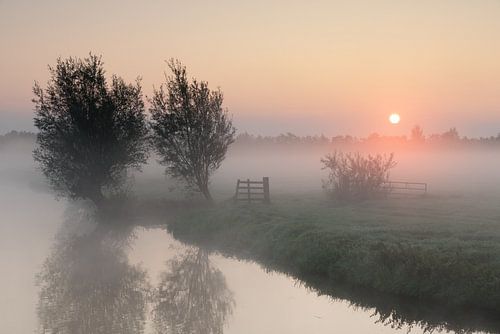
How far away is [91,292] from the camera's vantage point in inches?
757

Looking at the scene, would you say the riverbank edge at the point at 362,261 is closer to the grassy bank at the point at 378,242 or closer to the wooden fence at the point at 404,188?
the grassy bank at the point at 378,242

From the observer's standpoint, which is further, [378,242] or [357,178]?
[357,178]

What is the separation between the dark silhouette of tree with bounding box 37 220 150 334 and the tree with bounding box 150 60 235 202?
1201 cm

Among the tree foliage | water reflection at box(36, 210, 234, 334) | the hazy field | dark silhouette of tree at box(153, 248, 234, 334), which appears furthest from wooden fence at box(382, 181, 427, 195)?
dark silhouette of tree at box(153, 248, 234, 334)

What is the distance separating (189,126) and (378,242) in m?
22.3

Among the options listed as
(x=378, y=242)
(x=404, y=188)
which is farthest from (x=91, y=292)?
(x=404, y=188)

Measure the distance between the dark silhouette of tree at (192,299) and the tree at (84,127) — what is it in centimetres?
1714

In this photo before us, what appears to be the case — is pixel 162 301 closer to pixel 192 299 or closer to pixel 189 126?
pixel 192 299

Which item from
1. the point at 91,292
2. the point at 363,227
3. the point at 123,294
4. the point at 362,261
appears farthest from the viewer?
the point at 363,227

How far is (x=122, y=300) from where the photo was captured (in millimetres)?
18219

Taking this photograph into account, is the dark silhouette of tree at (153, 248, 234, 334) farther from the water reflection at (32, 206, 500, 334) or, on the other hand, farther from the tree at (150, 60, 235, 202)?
the tree at (150, 60, 235, 202)

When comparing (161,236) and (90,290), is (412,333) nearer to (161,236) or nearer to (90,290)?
(90,290)

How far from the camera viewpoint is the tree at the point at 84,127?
38.1 m

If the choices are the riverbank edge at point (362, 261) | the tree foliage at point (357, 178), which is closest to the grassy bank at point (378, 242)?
the riverbank edge at point (362, 261)
